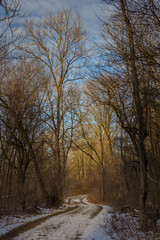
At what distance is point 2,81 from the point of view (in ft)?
35.2

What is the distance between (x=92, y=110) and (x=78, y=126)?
221 centimetres

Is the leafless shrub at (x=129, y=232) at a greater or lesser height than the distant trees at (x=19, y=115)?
lesser

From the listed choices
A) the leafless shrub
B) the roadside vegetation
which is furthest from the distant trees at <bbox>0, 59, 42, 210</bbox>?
the leafless shrub

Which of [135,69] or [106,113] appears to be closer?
[135,69]

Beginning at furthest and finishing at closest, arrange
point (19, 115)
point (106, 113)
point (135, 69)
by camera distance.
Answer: point (106, 113), point (19, 115), point (135, 69)

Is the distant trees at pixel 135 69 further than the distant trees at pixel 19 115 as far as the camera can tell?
No

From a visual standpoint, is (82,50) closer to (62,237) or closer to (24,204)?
(24,204)

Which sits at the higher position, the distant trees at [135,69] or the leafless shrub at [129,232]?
the distant trees at [135,69]

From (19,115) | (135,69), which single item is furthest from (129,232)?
(19,115)

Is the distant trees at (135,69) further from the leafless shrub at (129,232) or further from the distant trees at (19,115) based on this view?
the distant trees at (19,115)

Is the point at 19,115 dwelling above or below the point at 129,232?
above

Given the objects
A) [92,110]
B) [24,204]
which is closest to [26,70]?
[24,204]

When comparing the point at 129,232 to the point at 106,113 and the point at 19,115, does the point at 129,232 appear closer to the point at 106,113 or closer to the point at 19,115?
the point at 19,115

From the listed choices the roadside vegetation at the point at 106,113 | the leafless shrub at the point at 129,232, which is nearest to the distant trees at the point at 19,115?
the roadside vegetation at the point at 106,113
